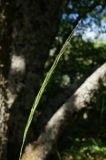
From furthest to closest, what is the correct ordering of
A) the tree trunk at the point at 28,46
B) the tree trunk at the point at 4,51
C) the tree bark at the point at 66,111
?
1. the tree trunk at the point at 28,46
2. the tree bark at the point at 66,111
3. the tree trunk at the point at 4,51

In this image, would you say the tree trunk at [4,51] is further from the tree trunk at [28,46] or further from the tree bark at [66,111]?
the tree trunk at [28,46]

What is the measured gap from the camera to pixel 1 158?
4.68 metres

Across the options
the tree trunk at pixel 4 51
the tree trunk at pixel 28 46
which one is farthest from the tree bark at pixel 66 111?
the tree trunk at pixel 28 46

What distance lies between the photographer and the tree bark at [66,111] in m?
5.07

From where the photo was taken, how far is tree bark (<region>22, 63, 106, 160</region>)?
16.6 feet

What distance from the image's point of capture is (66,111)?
5.20 m

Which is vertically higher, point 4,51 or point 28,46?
point 28,46

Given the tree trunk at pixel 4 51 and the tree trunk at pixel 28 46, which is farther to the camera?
the tree trunk at pixel 28 46

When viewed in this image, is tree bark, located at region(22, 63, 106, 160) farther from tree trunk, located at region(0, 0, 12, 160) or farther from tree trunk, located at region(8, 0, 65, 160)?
tree trunk, located at region(8, 0, 65, 160)

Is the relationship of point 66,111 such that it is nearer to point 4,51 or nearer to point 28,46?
point 4,51

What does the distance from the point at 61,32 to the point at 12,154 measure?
5.01 metres

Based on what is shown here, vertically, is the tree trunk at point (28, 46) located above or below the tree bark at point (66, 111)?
above

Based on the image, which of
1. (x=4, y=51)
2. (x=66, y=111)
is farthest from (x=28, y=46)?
(x=4, y=51)

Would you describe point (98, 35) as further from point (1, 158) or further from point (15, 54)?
point (1, 158)
